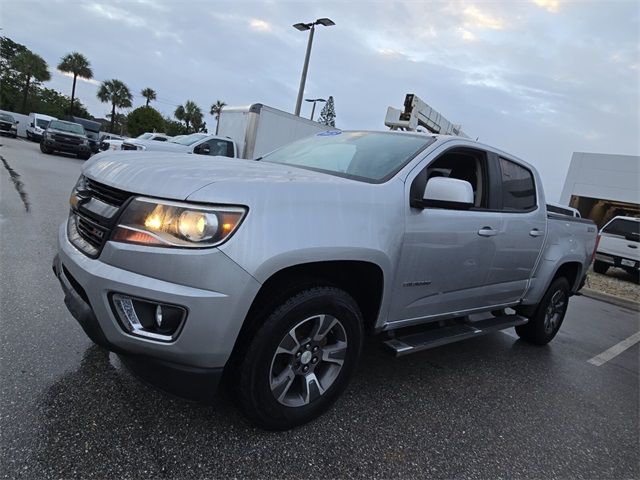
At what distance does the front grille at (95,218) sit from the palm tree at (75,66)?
6435cm

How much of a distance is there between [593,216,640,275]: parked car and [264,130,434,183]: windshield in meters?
11.7

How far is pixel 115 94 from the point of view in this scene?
6162 centimetres

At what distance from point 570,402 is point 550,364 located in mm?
841

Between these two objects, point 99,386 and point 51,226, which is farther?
point 51,226

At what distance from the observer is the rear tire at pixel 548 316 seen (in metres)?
4.48

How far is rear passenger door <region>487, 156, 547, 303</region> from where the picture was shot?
→ 3.50m

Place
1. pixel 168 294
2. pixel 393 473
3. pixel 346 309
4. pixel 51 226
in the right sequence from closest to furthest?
pixel 168 294
pixel 393 473
pixel 346 309
pixel 51 226

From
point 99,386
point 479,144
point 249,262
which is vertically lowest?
point 99,386

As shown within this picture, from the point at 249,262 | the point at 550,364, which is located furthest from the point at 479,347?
the point at 249,262

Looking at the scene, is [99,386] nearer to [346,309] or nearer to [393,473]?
[346,309]

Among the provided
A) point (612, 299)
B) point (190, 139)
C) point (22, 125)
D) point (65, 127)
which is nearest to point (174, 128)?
point (22, 125)

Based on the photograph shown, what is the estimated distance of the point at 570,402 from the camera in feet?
11.3

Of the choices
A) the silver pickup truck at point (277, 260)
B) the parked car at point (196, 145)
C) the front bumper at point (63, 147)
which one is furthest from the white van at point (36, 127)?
the silver pickup truck at point (277, 260)

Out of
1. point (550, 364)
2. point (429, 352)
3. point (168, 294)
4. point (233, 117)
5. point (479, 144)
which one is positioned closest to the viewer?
point (168, 294)
